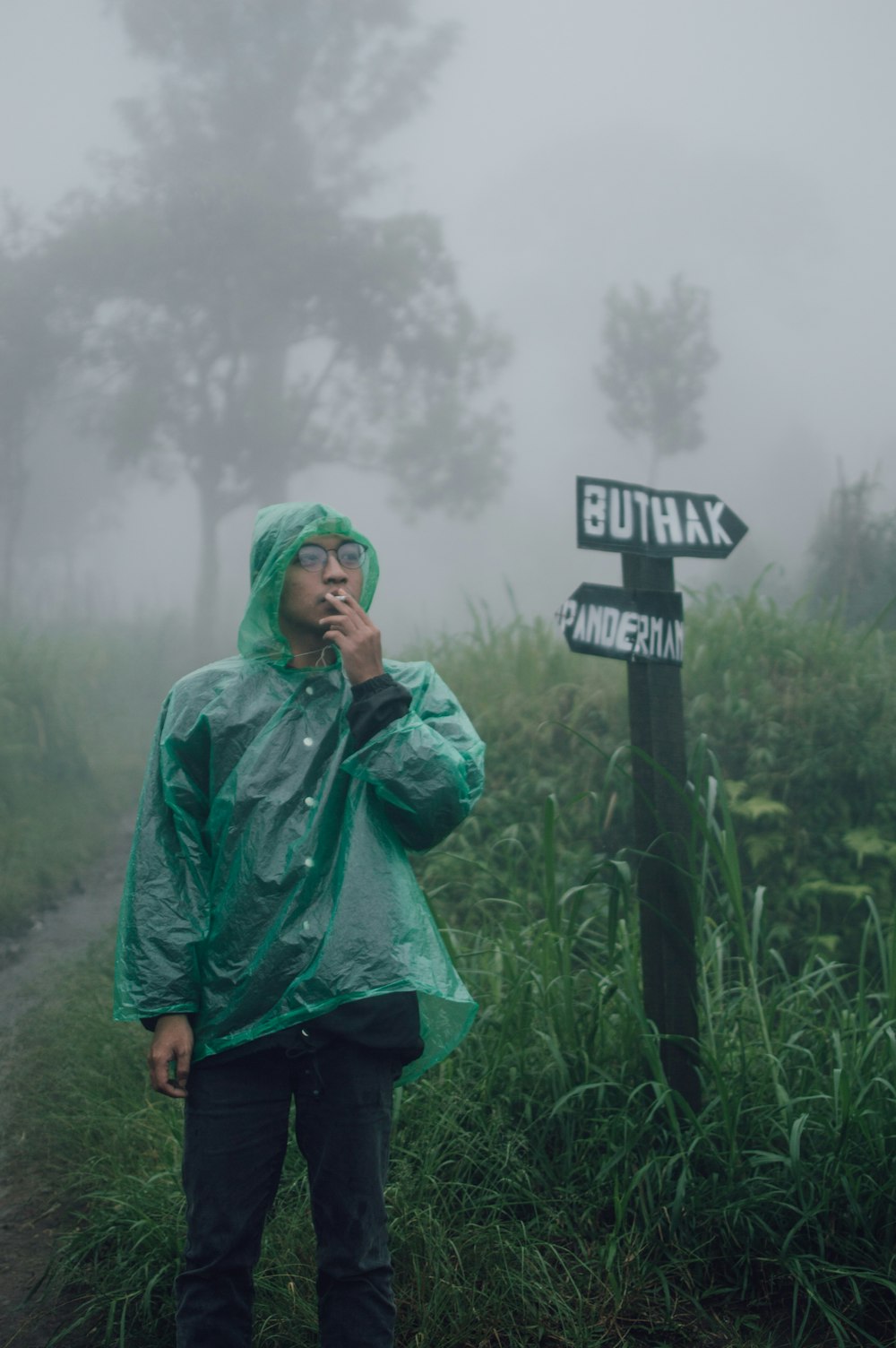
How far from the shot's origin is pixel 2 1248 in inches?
104

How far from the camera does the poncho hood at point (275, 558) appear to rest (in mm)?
1968

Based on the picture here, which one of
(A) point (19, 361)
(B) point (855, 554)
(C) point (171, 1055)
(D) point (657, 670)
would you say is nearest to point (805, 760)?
(D) point (657, 670)

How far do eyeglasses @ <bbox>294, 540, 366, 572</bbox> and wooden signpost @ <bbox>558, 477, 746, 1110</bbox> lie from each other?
0.77 metres

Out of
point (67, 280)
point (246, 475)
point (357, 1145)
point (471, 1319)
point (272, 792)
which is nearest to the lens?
point (357, 1145)

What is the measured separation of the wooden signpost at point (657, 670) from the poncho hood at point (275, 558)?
0.82m

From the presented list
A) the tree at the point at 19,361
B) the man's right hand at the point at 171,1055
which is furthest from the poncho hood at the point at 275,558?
the tree at the point at 19,361

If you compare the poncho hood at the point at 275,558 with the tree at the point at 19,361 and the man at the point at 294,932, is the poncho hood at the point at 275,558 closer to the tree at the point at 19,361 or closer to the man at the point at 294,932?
the man at the point at 294,932

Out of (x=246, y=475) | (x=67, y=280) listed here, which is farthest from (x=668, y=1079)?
(x=67, y=280)

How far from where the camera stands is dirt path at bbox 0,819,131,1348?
2346 mm

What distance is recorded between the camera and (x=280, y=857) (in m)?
1.80

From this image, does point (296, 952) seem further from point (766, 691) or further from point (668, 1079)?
point (766, 691)

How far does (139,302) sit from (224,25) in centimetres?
206

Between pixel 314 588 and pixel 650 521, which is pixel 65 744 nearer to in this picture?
pixel 650 521

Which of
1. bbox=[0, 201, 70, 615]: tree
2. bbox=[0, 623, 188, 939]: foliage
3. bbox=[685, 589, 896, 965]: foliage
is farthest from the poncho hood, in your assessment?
bbox=[0, 201, 70, 615]: tree
